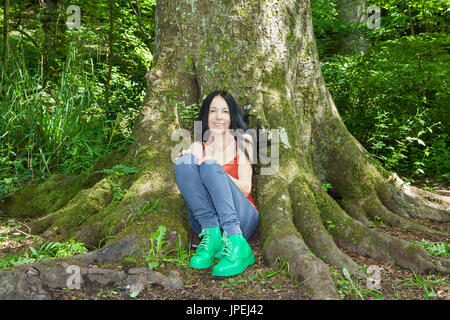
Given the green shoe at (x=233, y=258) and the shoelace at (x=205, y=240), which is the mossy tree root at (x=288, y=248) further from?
the shoelace at (x=205, y=240)

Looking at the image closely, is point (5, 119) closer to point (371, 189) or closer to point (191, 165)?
point (191, 165)

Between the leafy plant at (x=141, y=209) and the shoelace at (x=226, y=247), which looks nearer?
the shoelace at (x=226, y=247)

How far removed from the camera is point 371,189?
14.5 ft

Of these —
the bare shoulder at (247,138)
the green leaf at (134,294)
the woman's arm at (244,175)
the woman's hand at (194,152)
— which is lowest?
the green leaf at (134,294)

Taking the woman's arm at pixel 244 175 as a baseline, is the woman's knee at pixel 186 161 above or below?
above

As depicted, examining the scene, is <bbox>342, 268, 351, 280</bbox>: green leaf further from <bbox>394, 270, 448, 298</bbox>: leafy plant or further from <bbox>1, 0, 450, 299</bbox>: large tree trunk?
<bbox>394, 270, 448, 298</bbox>: leafy plant

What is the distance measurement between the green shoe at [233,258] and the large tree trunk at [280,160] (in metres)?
0.19

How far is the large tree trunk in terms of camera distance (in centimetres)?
323

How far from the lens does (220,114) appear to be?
11.0ft

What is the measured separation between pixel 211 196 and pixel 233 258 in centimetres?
47

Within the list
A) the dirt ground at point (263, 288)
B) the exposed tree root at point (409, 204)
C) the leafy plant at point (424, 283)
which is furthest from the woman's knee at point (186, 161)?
the exposed tree root at point (409, 204)

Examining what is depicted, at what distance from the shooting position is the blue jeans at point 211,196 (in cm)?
294

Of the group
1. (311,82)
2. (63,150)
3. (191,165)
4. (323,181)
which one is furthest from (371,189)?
(63,150)
